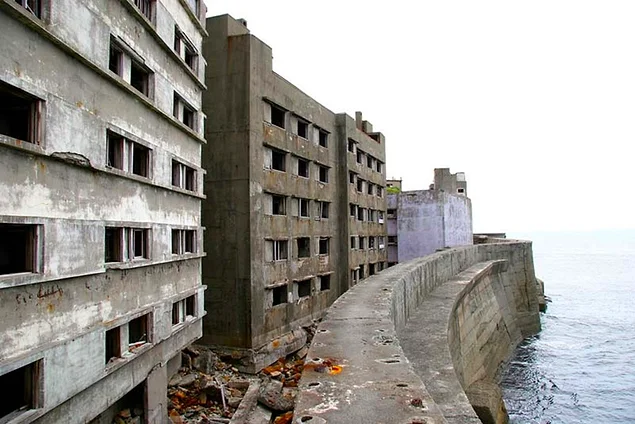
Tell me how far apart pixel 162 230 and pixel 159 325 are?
94.7 inches

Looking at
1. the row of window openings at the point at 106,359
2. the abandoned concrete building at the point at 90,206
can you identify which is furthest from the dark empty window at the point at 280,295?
the abandoned concrete building at the point at 90,206

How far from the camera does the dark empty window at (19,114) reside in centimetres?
700

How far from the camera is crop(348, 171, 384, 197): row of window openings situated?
28859 mm

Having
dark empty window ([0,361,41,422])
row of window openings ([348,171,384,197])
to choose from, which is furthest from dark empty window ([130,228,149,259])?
row of window openings ([348,171,384,197])

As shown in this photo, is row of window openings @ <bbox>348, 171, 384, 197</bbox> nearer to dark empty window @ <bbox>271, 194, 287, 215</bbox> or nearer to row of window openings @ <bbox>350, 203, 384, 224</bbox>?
row of window openings @ <bbox>350, 203, 384, 224</bbox>

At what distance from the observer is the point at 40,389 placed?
7.34 metres

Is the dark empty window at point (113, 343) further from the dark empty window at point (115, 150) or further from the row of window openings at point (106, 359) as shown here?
the dark empty window at point (115, 150)

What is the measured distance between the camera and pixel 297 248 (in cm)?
2219

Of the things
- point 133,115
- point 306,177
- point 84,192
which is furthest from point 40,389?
point 306,177

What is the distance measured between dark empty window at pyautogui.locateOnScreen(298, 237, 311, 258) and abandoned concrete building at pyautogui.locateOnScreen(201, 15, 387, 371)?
0.05 m

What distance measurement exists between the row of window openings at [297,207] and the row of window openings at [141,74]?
21.6 feet

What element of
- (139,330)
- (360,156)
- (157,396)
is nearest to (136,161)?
(139,330)

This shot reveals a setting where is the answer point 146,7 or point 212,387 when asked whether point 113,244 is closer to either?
point 146,7

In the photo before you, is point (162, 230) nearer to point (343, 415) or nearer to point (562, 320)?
point (343, 415)
